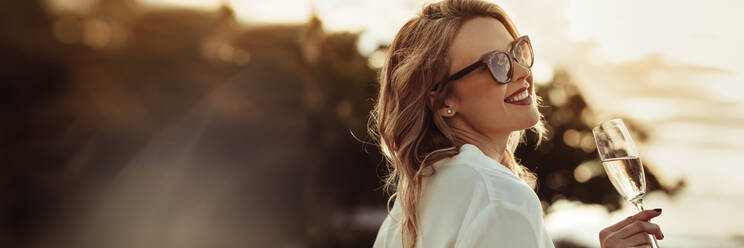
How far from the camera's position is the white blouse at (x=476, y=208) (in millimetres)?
1376

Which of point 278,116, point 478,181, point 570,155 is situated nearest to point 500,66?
point 478,181

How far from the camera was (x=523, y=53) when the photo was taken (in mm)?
1758

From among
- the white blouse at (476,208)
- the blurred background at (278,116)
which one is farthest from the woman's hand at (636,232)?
the blurred background at (278,116)

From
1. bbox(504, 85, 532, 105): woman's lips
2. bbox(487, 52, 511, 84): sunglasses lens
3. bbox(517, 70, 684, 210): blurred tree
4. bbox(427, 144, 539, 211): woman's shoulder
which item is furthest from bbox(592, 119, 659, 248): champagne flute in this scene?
bbox(517, 70, 684, 210): blurred tree

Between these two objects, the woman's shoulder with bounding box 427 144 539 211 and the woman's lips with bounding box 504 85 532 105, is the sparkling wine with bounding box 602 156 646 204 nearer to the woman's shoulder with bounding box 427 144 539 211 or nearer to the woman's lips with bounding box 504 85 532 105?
the woman's lips with bounding box 504 85 532 105

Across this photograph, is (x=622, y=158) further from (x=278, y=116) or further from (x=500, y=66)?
(x=278, y=116)

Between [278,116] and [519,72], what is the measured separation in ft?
22.6

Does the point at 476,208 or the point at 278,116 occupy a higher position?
the point at 278,116

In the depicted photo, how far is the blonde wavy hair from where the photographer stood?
5.45ft

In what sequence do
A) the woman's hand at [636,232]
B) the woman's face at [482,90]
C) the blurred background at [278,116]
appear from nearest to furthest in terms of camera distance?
the woman's hand at [636,232]
the woman's face at [482,90]
the blurred background at [278,116]

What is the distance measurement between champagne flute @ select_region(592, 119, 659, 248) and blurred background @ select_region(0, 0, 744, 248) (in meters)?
0.37

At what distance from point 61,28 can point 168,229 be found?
2198 mm

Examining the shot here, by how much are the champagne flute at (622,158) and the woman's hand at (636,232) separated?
251 millimetres

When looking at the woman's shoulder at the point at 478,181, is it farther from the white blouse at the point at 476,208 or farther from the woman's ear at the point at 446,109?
the woman's ear at the point at 446,109
